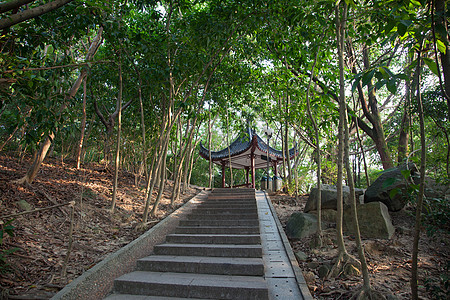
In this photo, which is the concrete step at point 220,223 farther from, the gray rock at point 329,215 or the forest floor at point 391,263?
the gray rock at point 329,215

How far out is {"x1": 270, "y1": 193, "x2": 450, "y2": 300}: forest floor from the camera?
2.77m

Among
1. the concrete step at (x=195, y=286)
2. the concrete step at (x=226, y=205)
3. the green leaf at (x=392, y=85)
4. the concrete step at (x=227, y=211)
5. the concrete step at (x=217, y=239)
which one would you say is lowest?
the concrete step at (x=195, y=286)

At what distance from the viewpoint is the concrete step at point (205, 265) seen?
3.39m

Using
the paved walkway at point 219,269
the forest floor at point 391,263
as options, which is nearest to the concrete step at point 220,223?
the paved walkway at point 219,269

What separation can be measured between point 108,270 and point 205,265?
1248 millimetres

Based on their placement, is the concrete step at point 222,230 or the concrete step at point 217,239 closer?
the concrete step at point 217,239

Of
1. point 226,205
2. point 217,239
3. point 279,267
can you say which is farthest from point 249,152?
point 279,267

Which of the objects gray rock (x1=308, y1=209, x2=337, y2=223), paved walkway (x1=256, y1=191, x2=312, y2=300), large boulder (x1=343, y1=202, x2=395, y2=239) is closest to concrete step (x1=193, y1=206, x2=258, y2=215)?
paved walkway (x1=256, y1=191, x2=312, y2=300)

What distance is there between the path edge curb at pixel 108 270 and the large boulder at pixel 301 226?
2.49m

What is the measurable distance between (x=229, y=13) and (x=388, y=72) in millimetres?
4020

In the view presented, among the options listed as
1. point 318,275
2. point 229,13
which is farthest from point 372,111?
point 318,275

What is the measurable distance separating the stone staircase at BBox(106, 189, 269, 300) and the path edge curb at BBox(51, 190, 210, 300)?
0.11m

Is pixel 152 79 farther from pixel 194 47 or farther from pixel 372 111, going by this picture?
pixel 372 111

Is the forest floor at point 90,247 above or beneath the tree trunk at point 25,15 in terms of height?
beneath
